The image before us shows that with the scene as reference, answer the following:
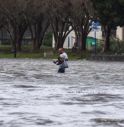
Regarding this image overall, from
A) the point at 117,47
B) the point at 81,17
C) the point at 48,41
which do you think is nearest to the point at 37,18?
the point at 81,17

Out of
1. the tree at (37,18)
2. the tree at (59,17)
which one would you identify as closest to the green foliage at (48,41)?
the tree at (37,18)

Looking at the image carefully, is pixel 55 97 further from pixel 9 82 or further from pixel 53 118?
pixel 9 82

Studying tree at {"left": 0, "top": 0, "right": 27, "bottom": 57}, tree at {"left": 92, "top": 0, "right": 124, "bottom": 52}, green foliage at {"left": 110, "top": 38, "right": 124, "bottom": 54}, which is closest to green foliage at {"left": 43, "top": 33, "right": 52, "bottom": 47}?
tree at {"left": 0, "top": 0, "right": 27, "bottom": 57}

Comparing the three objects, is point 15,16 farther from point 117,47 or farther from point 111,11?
point 111,11

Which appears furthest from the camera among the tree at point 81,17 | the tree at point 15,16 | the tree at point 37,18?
the tree at point 15,16

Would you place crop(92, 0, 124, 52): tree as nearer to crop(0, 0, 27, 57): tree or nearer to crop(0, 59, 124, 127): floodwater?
crop(0, 0, 27, 57): tree

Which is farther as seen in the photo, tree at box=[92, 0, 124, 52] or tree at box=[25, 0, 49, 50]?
tree at box=[25, 0, 49, 50]

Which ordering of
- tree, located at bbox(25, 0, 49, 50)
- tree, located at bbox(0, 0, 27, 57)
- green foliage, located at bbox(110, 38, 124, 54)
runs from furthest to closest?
tree, located at bbox(0, 0, 27, 57)
tree, located at bbox(25, 0, 49, 50)
green foliage, located at bbox(110, 38, 124, 54)

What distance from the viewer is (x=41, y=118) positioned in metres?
14.9

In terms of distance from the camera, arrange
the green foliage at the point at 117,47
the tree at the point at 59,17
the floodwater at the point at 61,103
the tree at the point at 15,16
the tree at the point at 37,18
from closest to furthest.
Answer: the floodwater at the point at 61,103 → the green foliage at the point at 117,47 → the tree at the point at 59,17 → the tree at the point at 37,18 → the tree at the point at 15,16

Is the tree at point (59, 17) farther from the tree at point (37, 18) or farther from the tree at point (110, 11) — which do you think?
the tree at point (110, 11)

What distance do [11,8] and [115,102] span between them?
5036cm

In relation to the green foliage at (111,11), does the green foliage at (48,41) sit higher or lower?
lower

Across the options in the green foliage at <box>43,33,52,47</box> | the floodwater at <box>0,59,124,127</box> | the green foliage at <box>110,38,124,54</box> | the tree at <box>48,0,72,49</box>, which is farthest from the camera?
the green foliage at <box>43,33,52,47</box>
